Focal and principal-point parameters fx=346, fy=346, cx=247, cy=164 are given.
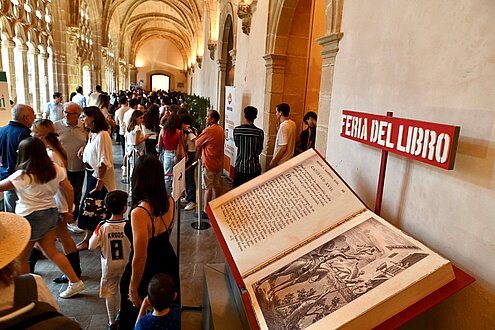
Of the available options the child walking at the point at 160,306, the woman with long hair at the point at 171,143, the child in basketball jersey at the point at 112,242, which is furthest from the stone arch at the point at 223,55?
the child walking at the point at 160,306

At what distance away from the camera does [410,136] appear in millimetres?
1618

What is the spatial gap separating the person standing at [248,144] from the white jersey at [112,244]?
2209 millimetres

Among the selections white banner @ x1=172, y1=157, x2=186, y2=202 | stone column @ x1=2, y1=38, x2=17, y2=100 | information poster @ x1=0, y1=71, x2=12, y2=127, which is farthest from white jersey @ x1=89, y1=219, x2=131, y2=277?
stone column @ x1=2, y1=38, x2=17, y2=100

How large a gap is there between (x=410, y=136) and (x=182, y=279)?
2.62 m

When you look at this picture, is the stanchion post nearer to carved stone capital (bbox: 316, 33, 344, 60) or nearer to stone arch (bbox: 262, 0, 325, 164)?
stone arch (bbox: 262, 0, 325, 164)

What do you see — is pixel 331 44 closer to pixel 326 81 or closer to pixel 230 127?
pixel 326 81

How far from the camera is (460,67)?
159 centimetres

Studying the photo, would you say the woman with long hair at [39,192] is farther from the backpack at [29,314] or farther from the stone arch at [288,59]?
the stone arch at [288,59]

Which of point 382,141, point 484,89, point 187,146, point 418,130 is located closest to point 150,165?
point 382,141

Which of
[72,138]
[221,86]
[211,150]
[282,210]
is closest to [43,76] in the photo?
[221,86]

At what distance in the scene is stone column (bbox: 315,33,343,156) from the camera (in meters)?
3.00

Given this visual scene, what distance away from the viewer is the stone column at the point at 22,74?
8.47 meters

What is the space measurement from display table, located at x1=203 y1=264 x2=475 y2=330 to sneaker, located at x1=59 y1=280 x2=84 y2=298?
4.16ft

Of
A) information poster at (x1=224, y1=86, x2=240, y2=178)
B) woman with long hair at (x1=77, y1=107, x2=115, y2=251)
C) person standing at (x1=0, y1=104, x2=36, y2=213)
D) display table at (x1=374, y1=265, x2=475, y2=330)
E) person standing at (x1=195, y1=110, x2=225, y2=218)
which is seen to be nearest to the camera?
display table at (x1=374, y1=265, x2=475, y2=330)
